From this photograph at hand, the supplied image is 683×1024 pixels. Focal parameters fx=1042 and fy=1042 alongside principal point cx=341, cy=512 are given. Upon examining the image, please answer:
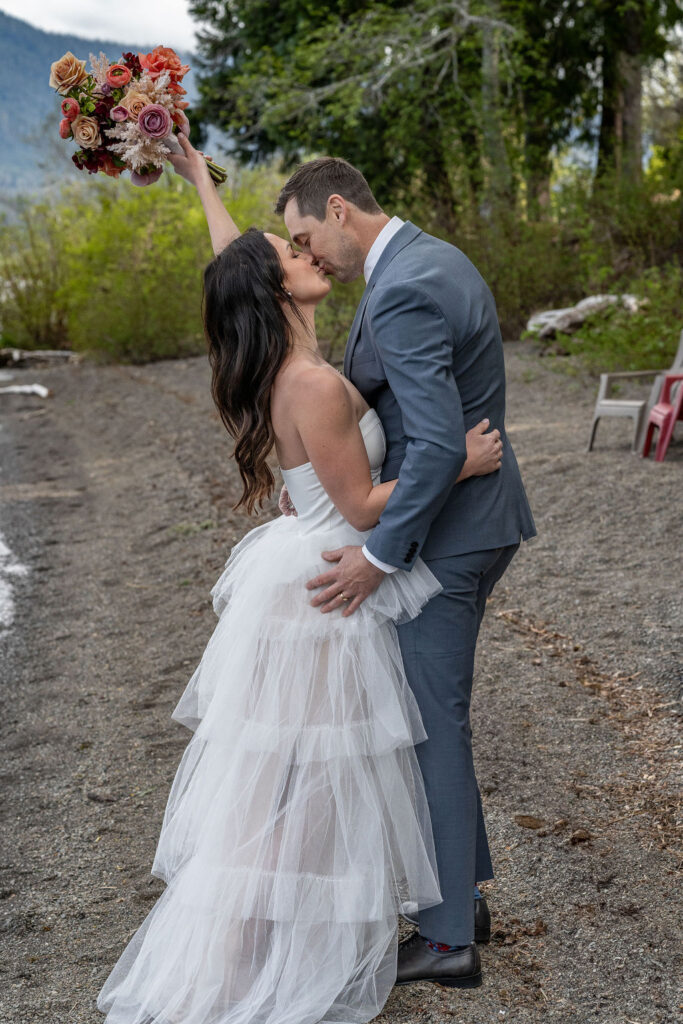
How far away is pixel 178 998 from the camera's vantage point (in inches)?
104

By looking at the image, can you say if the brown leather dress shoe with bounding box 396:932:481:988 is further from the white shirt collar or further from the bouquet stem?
the bouquet stem

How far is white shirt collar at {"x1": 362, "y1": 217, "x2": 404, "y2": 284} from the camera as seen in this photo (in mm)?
2662

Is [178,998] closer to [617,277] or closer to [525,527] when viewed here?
[525,527]

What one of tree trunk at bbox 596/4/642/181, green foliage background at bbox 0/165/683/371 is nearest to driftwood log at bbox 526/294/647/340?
green foliage background at bbox 0/165/683/371

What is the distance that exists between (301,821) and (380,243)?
1.49 metres

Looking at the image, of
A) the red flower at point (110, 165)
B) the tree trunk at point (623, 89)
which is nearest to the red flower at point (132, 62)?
the red flower at point (110, 165)

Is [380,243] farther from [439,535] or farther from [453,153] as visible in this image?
[453,153]

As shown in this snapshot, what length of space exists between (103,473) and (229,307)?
30.5ft

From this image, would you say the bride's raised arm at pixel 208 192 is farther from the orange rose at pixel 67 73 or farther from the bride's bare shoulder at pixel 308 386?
the bride's bare shoulder at pixel 308 386

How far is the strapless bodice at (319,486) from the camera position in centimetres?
269

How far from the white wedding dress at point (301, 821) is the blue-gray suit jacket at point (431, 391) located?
12 cm

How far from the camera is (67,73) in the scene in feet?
9.98

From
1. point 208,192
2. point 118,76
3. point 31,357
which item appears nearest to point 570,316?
point 208,192

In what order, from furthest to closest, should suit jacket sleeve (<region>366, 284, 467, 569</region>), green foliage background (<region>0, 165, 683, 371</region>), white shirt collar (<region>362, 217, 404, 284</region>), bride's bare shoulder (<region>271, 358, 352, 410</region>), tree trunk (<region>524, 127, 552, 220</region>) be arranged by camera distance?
tree trunk (<region>524, 127, 552, 220</region>), green foliage background (<region>0, 165, 683, 371</region>), white shirt collar (<region>362, 217, 404, 284</region>), bride's bare shoulder (<region>271, 358, 352, 410</region>), suit jacket sleeve (<region>366, 284, 467, 569</region>)
